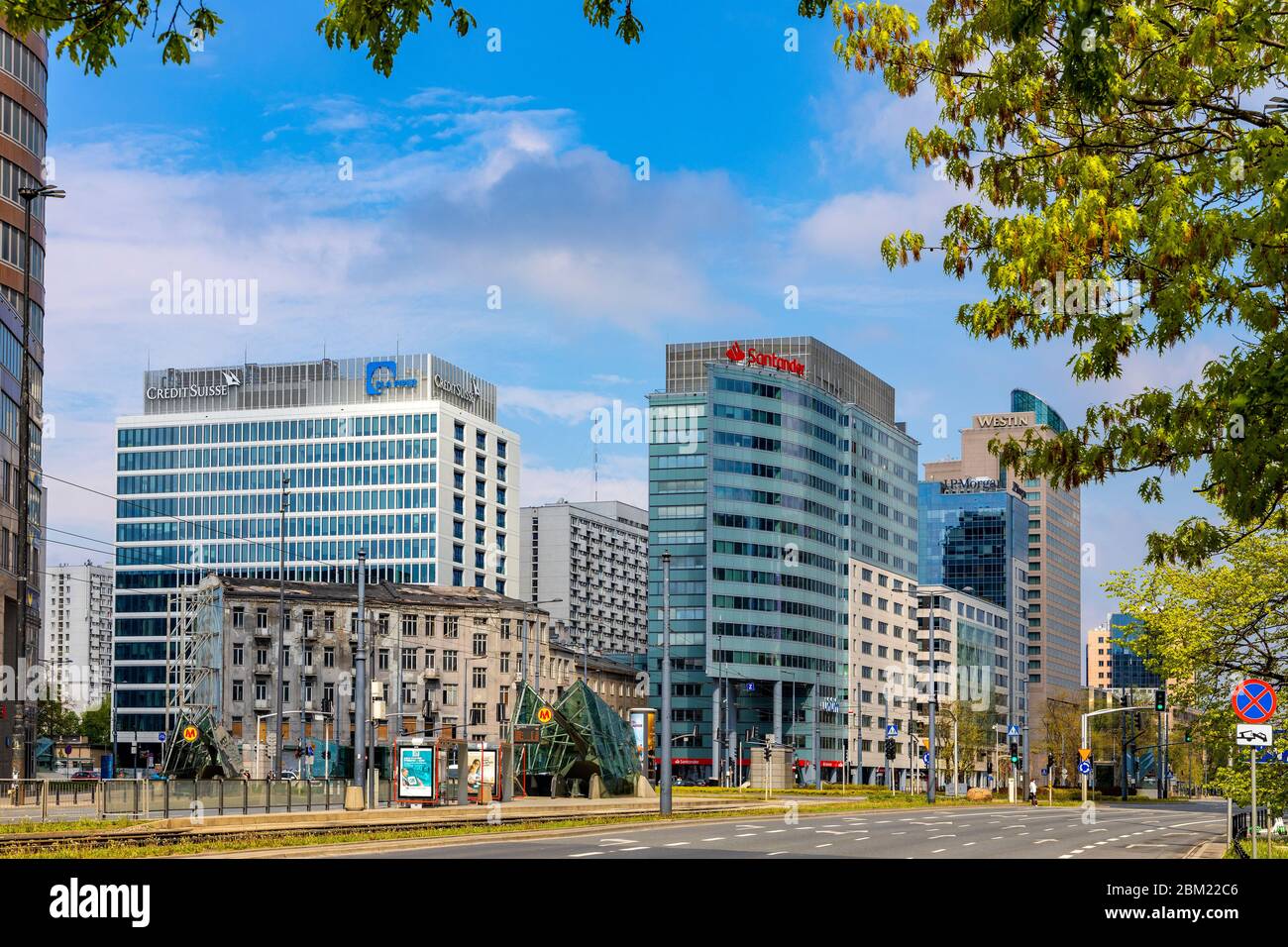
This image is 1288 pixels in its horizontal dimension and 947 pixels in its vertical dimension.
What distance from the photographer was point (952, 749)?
485 feet

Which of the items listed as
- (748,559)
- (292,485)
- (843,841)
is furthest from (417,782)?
(292,485)

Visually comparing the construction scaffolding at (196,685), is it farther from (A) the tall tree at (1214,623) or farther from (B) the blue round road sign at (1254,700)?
(B) the blue round road sign at (1254,700)

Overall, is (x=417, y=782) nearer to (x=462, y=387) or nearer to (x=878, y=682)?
(x=462, y=387)

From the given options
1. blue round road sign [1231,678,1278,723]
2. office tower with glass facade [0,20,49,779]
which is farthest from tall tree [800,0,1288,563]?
office tower with glass facade [0,20,49,779]

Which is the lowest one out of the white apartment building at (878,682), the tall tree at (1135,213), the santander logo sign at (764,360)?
the white apartment building at (878,682)

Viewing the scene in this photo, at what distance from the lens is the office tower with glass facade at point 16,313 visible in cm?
6762

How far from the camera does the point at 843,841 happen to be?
40.3 m

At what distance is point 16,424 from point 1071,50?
70.5m

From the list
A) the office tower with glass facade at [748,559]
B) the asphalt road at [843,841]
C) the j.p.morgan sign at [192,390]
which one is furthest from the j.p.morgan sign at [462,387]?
the asphalt road at [843,841]

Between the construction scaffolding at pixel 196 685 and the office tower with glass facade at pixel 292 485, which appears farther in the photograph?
the office tower with glass facade at pixel 292 485

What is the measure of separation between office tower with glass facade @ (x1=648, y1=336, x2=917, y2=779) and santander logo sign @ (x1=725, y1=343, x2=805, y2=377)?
0.52 feet

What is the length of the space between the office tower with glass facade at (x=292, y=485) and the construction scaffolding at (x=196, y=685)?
4627mm

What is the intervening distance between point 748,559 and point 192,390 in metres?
66.5
